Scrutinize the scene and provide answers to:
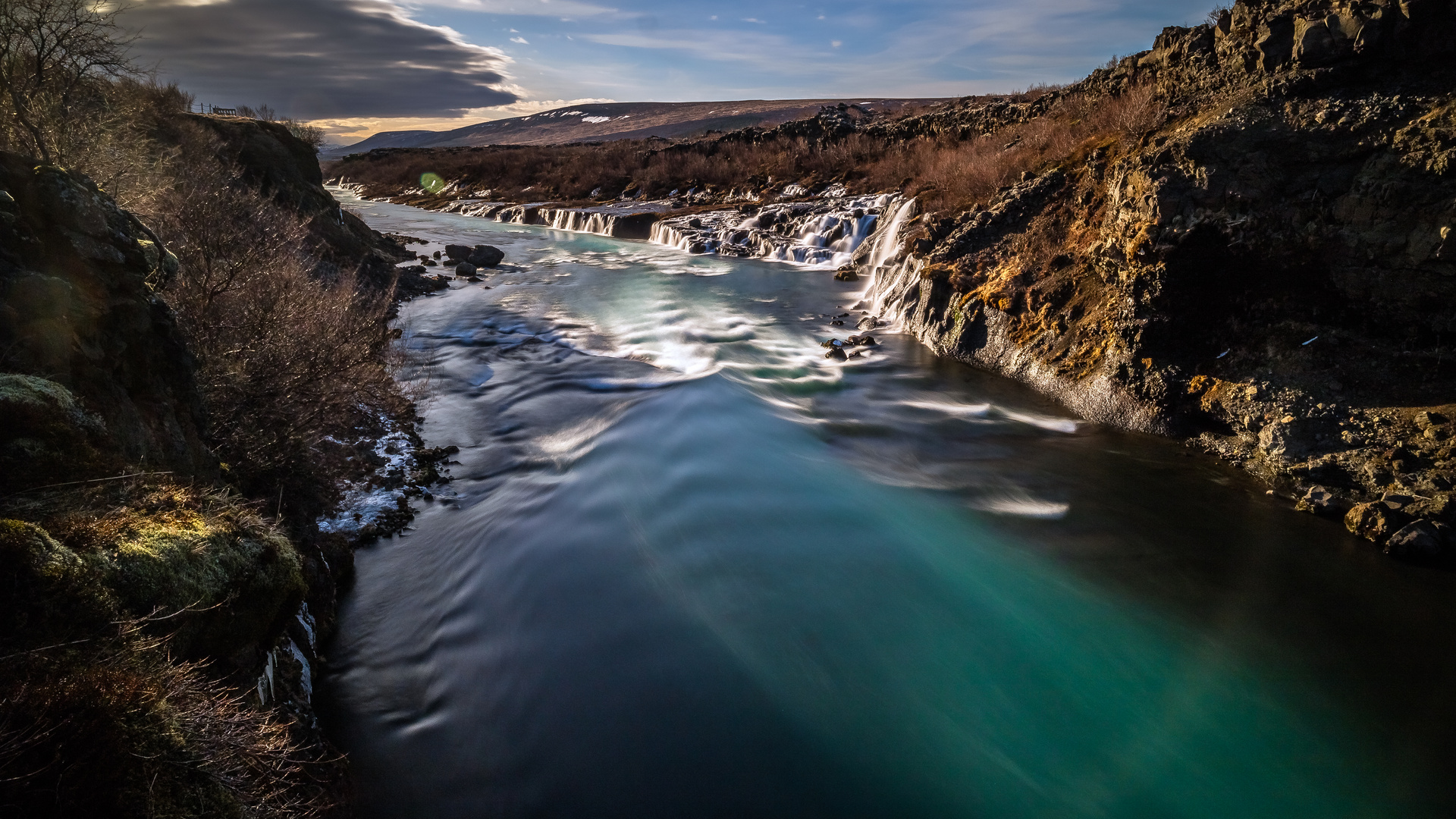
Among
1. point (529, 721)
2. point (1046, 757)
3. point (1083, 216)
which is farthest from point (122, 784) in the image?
point (1083, 216)

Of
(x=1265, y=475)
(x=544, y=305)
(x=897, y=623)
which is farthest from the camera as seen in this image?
(x=544, y=305)

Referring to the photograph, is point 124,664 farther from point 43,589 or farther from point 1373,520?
point 1373,520

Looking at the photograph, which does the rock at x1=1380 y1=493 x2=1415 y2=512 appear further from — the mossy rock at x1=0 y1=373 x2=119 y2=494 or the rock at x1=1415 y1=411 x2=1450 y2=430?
the mossy rock at x1=0 y1=373 x2=119 y2=494

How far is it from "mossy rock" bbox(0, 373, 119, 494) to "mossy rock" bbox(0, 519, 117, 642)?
740 mm

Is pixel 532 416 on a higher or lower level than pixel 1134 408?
lower

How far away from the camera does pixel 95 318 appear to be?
4.45 meters

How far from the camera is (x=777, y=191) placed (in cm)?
3725

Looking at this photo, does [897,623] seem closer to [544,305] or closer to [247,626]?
[247,626]

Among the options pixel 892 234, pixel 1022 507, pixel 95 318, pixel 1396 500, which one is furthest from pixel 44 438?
pixel 892 234

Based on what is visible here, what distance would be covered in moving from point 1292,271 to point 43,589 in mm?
11602

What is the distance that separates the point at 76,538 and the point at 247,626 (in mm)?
994

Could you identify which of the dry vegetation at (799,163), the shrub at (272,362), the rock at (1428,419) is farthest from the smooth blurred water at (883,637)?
the dry vegetation at (799,163)

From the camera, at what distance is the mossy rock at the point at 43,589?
8.14 ft

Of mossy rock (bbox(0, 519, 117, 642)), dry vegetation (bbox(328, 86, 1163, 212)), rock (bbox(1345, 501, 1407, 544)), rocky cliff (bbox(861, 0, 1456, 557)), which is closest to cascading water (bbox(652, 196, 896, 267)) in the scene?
dry vegetation (bbox(328, 86, 1163, 212))
